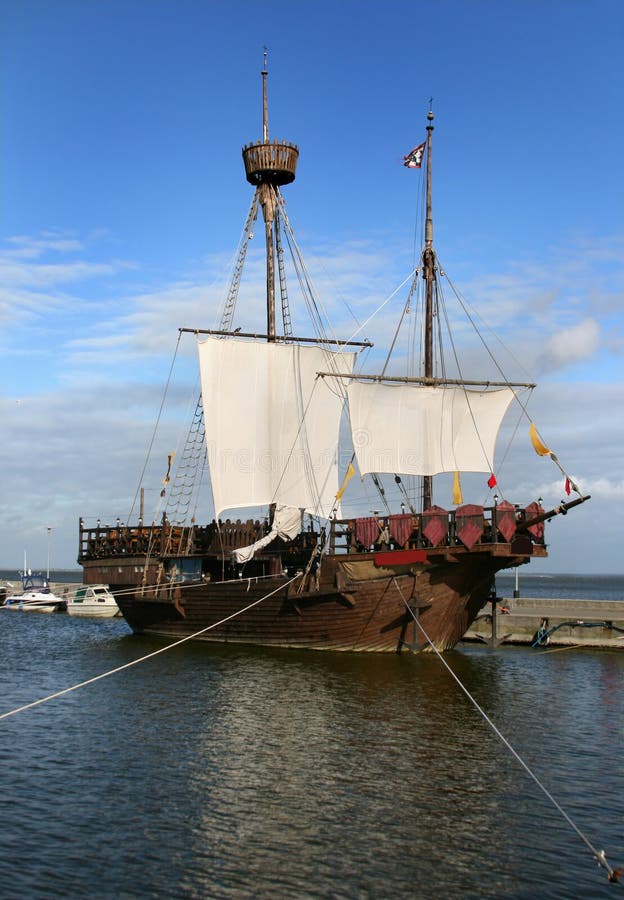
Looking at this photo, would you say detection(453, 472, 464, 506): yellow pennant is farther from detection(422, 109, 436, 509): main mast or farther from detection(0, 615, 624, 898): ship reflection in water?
detection(0, 615, 624, 898): ship reflection in water

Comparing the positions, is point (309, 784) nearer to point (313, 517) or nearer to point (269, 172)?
point (313, 517)

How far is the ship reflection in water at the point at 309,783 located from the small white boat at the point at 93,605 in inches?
1367

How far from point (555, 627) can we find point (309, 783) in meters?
22.4

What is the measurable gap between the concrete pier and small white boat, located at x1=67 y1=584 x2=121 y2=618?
30.9 meters

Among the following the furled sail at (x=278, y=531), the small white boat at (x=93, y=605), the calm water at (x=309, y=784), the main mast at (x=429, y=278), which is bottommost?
the small white boat at (x=93, y=605)

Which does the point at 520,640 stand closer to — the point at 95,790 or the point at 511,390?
the point at 511,390

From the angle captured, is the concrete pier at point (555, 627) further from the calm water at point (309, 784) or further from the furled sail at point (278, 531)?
the furled sail at point (278, 531)

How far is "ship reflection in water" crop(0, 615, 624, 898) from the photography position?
12117 millimetres

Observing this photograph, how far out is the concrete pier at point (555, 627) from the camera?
3531 centimetres

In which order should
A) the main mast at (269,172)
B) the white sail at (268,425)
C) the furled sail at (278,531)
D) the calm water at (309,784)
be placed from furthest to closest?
the main mast at (269,172), the white sail at (268,425), the furled sail at (278,531), the calm water at (309,784)

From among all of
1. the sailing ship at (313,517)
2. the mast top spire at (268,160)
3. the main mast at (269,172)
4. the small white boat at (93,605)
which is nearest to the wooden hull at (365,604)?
the sailing ship at (313,517)

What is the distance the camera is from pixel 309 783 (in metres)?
16.1

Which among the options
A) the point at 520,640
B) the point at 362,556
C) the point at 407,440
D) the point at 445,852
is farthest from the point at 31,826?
the point at 520,640

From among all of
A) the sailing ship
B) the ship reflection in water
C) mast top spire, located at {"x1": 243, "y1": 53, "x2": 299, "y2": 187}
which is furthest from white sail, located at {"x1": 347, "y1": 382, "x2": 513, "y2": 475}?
mast top spire, located at {"x1": 243, "y1": 53, "x2": 299, "y2": 187}
